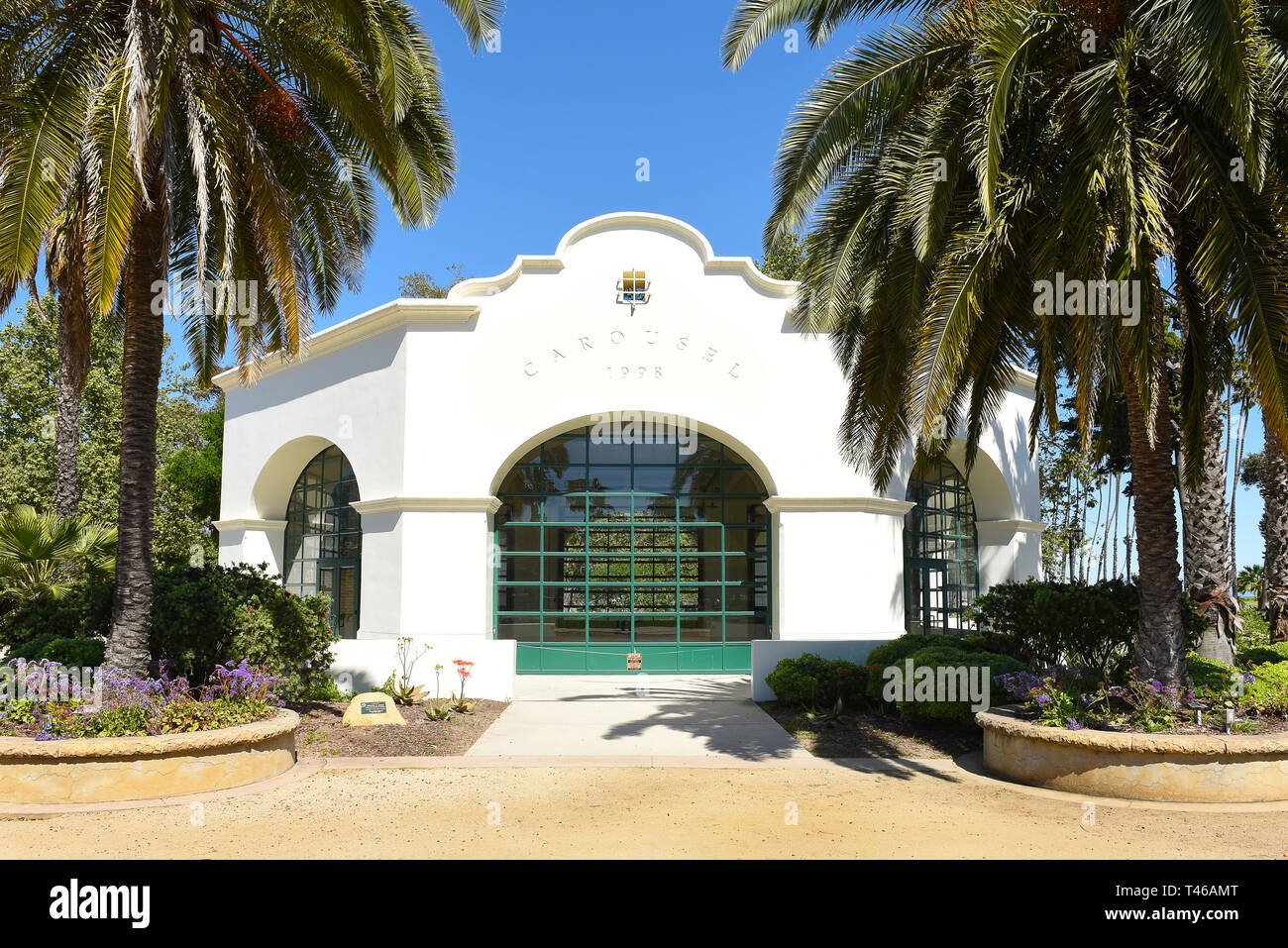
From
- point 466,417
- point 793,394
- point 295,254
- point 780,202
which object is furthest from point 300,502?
point 780,202

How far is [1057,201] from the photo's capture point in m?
8.80

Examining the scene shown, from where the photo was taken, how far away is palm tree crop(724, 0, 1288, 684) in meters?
7.77

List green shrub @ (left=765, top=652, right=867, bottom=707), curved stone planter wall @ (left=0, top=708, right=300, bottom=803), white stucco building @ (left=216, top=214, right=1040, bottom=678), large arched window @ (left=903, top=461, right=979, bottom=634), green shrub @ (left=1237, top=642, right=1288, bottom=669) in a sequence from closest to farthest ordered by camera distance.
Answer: curved stone planter wall @ (left=0, top=708, right=300, bottom=803)
green shrub @ (left=765, top=652, right=867, bottom=707)
green shrub @ (left=1237, top=642, right=1288, bottom=669)
white stucco building @ (left=216, top=214, right=1040, bottom=678)
large arched window @ (left=903, top=461, right=979, bottom=634)

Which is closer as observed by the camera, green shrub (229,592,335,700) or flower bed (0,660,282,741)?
flower bed (0,660,282,741)

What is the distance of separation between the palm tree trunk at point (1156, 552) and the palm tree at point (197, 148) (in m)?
8.20

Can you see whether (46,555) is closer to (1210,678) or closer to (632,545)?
(632,545)

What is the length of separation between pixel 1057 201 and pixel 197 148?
850cm

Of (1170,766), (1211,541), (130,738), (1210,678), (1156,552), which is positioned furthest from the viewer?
(1211,541)


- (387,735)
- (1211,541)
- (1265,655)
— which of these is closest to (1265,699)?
(1265,655)

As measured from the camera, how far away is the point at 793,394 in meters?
16.4

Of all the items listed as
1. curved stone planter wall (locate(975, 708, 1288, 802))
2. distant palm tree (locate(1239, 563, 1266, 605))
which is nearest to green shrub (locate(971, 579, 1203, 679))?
curved stone planter wall (locate(975, 708, 1288, 802))

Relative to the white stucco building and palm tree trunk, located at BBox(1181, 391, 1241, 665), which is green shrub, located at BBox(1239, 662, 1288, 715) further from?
the white stucco building

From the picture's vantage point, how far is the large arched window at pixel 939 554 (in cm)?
1891

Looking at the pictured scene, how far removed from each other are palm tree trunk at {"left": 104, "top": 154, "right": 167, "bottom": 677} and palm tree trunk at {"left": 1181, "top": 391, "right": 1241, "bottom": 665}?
1456 cm
